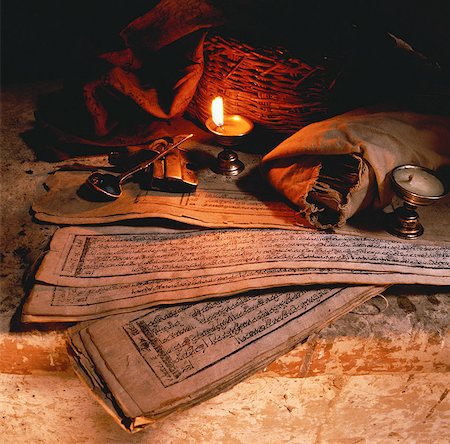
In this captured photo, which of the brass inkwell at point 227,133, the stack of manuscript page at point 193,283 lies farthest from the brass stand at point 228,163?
the stack of manuscript page at point 193,283

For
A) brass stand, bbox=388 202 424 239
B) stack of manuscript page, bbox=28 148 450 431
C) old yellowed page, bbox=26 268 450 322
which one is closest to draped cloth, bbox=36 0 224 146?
stack of manuscript page, bbox=28 148 450 431

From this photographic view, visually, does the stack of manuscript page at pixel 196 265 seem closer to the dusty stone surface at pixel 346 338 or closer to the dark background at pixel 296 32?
the dusty stone surface at pixel 346 338

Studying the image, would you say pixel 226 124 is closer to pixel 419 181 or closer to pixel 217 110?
pixel 217 110

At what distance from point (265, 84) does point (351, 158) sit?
0.98 ft

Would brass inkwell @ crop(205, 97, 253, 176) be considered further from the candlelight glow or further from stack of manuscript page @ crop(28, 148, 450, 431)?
stack of manuscript page @ crop(28, 148, 450, 431)

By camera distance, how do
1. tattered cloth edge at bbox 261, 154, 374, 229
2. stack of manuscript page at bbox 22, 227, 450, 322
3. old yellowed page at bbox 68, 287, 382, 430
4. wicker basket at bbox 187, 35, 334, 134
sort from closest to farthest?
1. old yellowed page at bbox 68, 287, 382, 430
2. stack of manuscript page at bbox 22, 227, 450, 322
3. tattered cloth edge at bbox 261, 154, 374, 229
4. wicker basket at bbox 187, 35, 334, 134

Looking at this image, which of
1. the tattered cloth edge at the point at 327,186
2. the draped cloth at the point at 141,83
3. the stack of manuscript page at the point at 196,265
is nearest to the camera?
the stack of manuscript page at the point at 196,265

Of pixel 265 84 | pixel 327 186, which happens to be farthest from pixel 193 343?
pixel 265 84

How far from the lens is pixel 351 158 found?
961mm

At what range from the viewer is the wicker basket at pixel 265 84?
42.7 inches

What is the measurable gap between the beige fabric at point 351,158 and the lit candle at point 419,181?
0.02m

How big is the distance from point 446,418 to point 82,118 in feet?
3.71

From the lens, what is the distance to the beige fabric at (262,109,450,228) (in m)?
0.94

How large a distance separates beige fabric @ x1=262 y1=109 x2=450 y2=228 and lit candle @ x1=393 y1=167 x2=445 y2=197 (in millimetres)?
23
